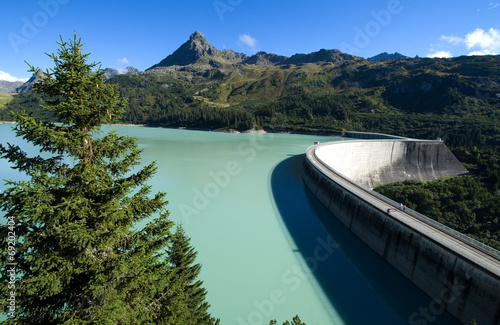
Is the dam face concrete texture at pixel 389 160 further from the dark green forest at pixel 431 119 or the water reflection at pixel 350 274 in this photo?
the water reflection at pixel 350 274

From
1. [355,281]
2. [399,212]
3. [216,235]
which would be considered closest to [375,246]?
[399,212]

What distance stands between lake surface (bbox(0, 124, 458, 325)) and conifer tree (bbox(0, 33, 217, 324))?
9399mm

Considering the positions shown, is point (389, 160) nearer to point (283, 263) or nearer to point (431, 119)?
point (283, 263)

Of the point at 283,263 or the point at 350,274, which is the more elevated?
the point at 283,263

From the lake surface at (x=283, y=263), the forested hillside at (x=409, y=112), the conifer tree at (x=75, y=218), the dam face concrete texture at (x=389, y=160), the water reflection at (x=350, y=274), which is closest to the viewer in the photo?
the conifer tree at (x=75, y=218)

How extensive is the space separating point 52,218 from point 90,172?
109 centimetres

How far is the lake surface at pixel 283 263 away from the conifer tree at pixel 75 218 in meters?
9.40

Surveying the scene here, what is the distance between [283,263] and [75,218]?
15.2 meters

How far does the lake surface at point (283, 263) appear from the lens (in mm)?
13859

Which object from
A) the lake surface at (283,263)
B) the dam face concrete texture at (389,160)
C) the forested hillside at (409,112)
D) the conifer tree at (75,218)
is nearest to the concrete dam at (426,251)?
the lake surface at (283,263)

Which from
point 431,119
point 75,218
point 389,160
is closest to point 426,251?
point 75,218

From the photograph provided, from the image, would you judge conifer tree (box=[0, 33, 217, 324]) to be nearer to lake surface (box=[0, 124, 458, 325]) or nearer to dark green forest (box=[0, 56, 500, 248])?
lake surface (box=[0, 124, 458, 325])

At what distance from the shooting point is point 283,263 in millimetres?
17828

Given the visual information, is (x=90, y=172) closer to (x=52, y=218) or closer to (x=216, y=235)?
(x=52, y=218)
